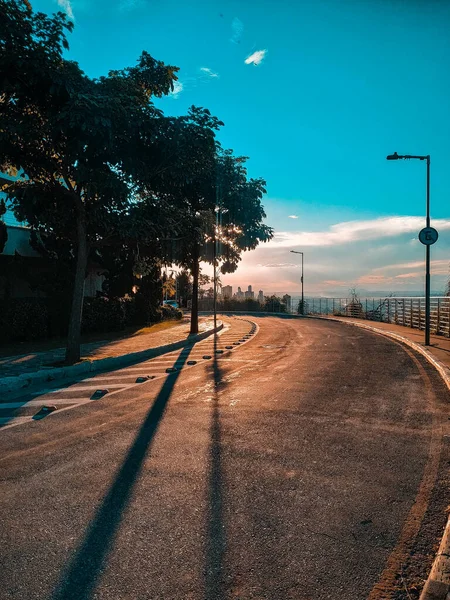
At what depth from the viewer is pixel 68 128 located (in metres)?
9.96

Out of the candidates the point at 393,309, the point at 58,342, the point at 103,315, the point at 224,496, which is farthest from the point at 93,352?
the point at 393,309

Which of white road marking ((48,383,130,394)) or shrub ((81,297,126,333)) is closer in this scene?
white road marking ((48,383,130,394))

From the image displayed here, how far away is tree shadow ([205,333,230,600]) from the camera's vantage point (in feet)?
8.81

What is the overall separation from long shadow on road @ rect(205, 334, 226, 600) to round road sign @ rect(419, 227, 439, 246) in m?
12.5

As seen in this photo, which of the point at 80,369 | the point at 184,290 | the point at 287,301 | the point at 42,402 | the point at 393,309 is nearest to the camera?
the point at 42,402

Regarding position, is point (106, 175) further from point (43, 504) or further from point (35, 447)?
point (43, 504)

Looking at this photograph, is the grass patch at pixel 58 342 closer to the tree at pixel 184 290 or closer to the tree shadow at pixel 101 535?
the tree shadow at pixel 101 535

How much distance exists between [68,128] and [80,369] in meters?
5.54

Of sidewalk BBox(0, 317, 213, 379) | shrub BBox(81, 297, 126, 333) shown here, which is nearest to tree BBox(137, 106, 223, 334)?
sidewalk BBox(0, 317, 213, 379)

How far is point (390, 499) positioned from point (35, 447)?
392cm

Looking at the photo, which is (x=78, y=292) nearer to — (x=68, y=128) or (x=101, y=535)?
(x=68, y=128)

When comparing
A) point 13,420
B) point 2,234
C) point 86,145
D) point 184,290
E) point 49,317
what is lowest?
point 13,420

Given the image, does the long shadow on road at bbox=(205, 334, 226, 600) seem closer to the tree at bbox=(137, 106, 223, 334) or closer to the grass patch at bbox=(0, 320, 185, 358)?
the tree at bbox=(137, 106, 223, 334)

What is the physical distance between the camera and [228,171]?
21.2 m
